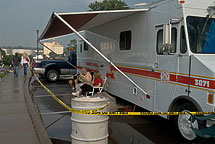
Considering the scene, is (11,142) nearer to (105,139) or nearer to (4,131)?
(4,131)

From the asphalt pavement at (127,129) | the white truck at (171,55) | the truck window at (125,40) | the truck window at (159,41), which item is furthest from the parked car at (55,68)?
the truck window at (159,41)

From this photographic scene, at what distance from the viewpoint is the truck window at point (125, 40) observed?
6.70 m

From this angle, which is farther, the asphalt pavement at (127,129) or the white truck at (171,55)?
the asphalt pavement at (127,129)

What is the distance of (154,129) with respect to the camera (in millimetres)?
5590

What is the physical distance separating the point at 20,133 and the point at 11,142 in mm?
441

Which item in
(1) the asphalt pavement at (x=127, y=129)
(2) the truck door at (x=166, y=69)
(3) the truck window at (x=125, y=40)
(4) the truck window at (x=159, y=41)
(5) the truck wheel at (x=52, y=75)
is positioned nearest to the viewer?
(2) the truck door at (x=166, y=69)

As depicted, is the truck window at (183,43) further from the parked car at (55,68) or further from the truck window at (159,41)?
the parked car at (55,68)

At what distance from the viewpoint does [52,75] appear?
1385 cm

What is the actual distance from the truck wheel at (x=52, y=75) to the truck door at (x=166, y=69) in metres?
9.44

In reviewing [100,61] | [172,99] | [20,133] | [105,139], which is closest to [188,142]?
[172,99]

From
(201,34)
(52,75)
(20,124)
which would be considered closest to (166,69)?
(201,34)

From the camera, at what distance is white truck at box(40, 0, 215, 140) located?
432 centimetres

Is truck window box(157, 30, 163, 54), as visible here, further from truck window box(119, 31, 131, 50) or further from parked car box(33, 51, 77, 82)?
parked car box(33, 51, 77, 82)

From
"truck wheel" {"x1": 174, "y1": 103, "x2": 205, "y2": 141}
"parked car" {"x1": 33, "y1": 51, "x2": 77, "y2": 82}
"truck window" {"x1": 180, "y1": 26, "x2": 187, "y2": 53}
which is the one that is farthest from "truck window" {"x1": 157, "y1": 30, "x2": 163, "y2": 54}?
"parked car" {"x1": 33, "y1": 51, "x2": 77, "y2": 82}
